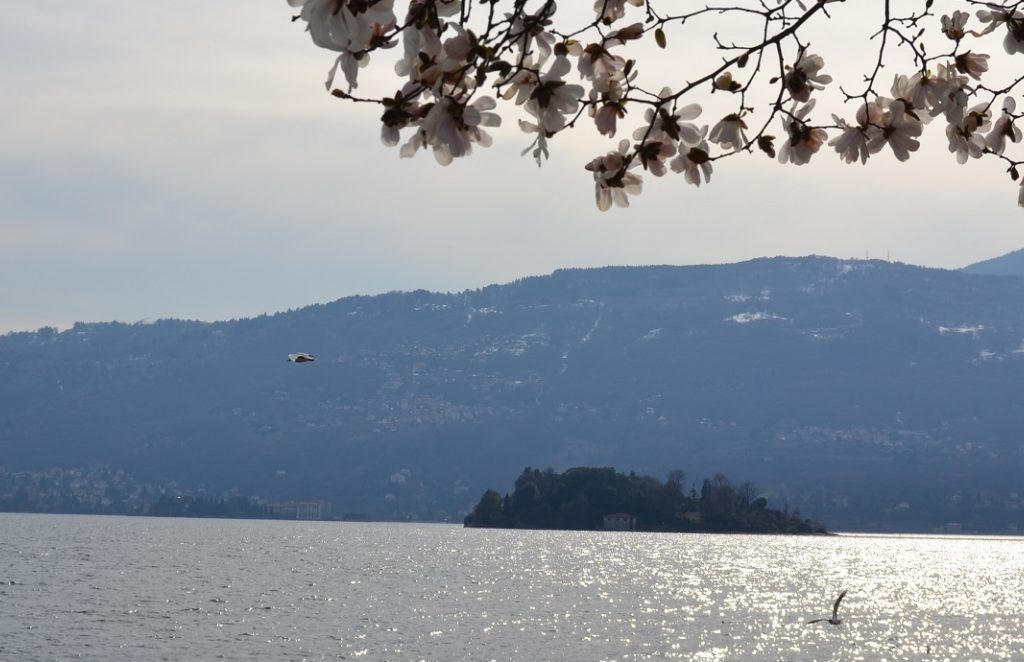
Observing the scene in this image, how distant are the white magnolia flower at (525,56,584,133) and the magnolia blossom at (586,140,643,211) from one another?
2.54ft

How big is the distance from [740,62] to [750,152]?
1.58 ft

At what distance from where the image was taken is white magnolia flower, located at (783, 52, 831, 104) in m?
7.50

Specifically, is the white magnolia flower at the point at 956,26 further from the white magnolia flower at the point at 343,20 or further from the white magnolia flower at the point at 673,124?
the white magnolia flower at the point at 343,20

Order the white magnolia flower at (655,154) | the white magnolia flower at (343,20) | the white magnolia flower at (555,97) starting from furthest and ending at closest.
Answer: the white magnolia flower at (655,154) → the white magnolia flower at (555,97) → the white magnolia flower at (343,20)

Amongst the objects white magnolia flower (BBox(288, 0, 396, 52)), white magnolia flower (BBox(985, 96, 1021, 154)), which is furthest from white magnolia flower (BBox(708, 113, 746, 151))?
white magnolia flower (BBox(288, 0, 396, 52))

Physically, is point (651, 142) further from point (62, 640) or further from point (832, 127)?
point (62, 640)

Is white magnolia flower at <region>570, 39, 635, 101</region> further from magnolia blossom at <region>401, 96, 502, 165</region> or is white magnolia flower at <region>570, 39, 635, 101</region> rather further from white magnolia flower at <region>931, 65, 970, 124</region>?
white magnolia flower at <region>931, 65, 970, 124</region>

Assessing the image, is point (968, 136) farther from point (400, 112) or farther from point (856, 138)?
point (400, 112)

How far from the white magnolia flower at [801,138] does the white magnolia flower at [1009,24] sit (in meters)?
0.95

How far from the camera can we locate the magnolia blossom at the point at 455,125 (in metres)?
6.21

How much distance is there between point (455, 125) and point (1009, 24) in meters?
2.98

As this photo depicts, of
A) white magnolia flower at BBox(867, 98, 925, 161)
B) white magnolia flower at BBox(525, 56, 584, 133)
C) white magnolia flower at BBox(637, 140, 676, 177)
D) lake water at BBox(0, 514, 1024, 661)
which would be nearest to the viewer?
white magnolia flower at BBox(525, 56, 584, 133)

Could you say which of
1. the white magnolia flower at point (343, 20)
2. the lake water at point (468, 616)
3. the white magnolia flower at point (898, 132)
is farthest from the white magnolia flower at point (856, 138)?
the lake water at point (468, 616)

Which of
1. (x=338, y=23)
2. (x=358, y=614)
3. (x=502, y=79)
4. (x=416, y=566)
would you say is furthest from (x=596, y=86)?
(x=416, y=566)
